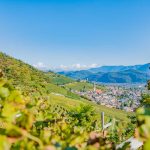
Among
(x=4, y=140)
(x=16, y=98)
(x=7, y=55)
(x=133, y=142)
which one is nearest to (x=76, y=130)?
(x=133, y=142)

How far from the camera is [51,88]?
5069 inches

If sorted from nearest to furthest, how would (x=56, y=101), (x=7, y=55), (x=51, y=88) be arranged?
1. (x=56, y=101)
2. (x=51, y=88)
3. (x=7, y=55)

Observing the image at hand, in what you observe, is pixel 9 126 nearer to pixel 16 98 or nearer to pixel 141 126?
A: pixel 16 98

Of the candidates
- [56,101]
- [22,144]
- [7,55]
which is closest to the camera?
[22,144]

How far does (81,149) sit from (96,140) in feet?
0.31

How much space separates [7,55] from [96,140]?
14046 cm

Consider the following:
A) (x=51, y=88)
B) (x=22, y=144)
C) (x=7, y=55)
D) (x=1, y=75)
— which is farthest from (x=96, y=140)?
(x=7, y=55)

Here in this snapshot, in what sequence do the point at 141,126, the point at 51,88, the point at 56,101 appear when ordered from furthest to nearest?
the point at 51,88
the point at 56,101
the point at 141,126

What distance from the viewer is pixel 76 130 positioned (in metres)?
2.62

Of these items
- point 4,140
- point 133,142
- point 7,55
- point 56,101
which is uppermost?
point 7,55

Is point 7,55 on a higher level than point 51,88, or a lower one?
higher

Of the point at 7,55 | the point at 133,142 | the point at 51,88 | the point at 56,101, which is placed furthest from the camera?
the point at 7,55

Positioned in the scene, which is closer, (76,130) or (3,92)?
(3,92)

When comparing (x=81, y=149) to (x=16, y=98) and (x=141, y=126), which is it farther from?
(x=141, y=126)
